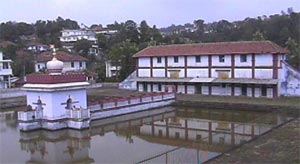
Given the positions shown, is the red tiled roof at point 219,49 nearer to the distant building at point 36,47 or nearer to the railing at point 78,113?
the railing at point 78,113

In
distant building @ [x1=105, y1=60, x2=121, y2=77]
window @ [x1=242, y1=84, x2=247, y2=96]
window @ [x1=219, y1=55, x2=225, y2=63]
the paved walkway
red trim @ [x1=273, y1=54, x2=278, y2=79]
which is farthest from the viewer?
distant building @ [x1=105, y1=60, x2=121, y2=77]

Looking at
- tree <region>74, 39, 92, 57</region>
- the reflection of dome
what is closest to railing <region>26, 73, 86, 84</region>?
the reflection of dome

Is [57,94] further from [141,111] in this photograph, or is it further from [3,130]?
[141,111]

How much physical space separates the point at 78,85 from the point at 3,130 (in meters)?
4.56

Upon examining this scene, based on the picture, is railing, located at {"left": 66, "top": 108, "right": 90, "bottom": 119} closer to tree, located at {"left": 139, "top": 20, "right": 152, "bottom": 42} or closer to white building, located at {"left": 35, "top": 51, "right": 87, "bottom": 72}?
white building, located at {"left": 35, "top": 51, "right": 87, "bottom": 72}

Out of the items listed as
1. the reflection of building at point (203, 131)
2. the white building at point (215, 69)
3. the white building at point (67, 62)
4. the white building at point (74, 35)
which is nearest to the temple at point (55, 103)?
the reflection of building at point (203, 131)

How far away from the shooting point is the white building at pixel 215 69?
30.2m

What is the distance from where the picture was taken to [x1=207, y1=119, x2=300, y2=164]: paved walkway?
1270cm

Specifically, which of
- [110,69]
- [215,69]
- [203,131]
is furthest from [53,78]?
[110,69]

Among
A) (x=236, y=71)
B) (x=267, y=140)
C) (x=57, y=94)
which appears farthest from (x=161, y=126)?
(x=236, y=71)

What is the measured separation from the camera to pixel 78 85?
73.7ft

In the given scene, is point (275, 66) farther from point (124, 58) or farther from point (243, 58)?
point (124, 58)

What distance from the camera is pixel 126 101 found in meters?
26.4

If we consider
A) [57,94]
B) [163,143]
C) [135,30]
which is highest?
[135,30]
